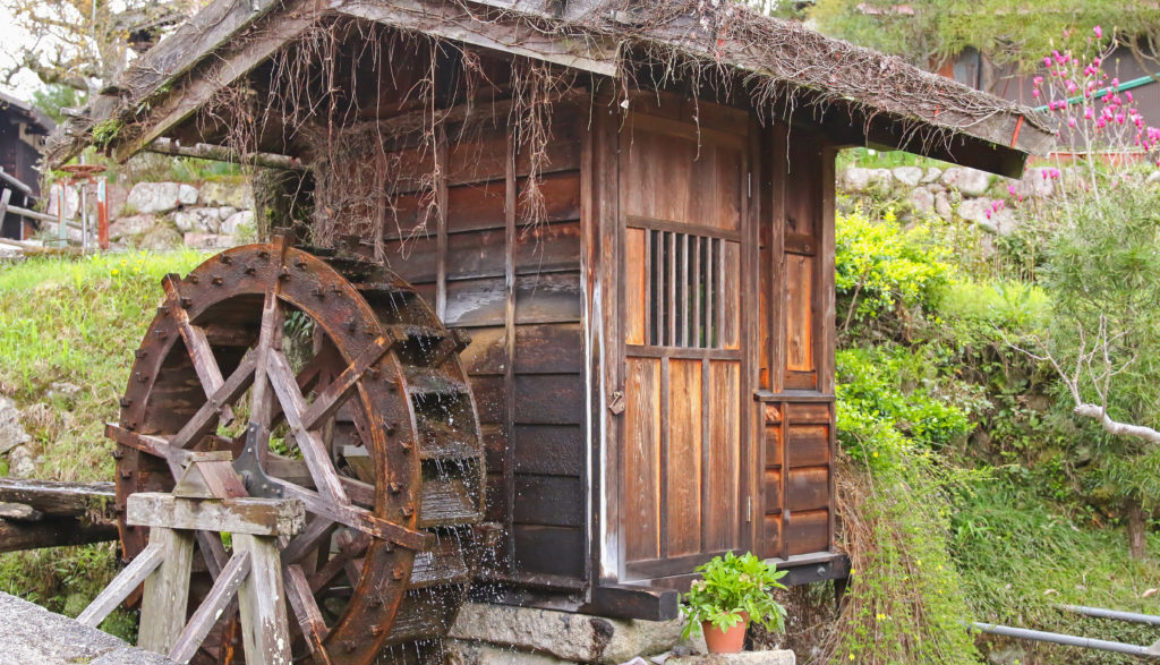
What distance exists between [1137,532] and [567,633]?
5961 mm

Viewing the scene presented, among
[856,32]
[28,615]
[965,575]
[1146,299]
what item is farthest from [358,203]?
[856,32]

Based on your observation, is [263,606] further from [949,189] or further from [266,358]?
[949,189]

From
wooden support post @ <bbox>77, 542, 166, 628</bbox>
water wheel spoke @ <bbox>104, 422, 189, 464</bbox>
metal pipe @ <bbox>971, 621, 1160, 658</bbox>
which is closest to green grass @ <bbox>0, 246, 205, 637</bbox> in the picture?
water wheel spoke @ <bbox>104, 422, 189, 464</bbox>

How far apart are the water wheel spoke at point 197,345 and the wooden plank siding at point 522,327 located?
4.17 ft

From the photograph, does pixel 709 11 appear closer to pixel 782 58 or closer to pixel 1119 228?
pixel 782 58

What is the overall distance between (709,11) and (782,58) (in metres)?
0.56

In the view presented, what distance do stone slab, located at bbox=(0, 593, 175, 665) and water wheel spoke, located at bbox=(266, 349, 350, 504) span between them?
1491 mm

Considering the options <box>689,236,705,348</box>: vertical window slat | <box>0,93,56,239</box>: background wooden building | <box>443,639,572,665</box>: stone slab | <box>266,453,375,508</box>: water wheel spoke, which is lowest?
<box>443,639,572,665</box>: stone slab

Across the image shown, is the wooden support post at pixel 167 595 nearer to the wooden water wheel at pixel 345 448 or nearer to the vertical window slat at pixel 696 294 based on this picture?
the wooden water wheel at pixel 345 448

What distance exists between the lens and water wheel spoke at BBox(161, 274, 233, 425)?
6.38m

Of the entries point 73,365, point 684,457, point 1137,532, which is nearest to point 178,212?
point 73,365

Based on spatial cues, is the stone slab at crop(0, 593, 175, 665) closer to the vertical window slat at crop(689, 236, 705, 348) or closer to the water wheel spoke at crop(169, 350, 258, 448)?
the water wheel spoke at crop(169, 350, 258, 448)

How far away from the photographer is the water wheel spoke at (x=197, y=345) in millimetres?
6383

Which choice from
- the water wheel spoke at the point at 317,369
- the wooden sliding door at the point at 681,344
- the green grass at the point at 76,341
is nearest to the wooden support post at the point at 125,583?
the water wheel spoke at the point at 317,369
